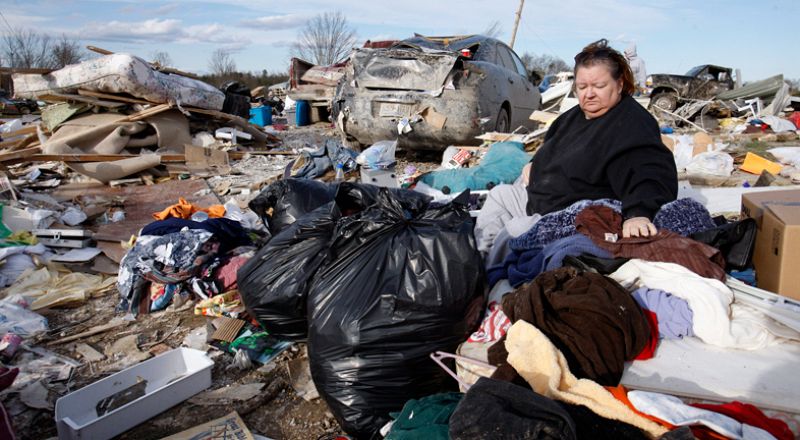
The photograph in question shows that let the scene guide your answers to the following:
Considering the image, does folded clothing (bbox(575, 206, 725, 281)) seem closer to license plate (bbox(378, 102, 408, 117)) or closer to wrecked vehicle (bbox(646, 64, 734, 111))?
license plate (bbox(378, 102, 408, 117))

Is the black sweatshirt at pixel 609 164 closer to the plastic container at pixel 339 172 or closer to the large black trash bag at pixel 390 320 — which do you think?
the large black trash bag at pixel 390 320

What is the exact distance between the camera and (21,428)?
2.00 m

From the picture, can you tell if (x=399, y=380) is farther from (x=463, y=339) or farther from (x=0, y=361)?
(x=0, y=361)

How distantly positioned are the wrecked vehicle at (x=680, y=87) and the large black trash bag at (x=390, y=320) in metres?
13.1

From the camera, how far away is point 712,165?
513 cm

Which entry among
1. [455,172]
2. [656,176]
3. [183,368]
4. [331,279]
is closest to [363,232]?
[331,279]

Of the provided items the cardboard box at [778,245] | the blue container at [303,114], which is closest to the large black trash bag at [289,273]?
the cardboard box at [778,245]

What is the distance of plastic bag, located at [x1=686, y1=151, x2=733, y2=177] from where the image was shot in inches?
200

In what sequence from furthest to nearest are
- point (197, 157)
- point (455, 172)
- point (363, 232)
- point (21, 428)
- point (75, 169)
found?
point (197, 157), point (75, 169), point (455, 172), point (363, 232), point (21, 428)

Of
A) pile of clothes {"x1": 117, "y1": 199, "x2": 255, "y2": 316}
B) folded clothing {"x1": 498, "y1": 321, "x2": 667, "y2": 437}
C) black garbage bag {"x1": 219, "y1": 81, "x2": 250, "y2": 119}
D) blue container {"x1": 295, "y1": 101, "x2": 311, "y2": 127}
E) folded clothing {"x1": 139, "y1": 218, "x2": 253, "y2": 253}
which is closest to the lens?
folded clothing {"x1": 498, "y1": 321, "x2": 667, "y2": 437}

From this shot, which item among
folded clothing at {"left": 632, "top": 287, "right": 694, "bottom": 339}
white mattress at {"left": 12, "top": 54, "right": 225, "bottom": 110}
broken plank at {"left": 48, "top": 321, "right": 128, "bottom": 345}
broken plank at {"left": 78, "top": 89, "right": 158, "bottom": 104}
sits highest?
white mattress at {"left": 12, "top": 54, "right": 225, "bottom": 110}

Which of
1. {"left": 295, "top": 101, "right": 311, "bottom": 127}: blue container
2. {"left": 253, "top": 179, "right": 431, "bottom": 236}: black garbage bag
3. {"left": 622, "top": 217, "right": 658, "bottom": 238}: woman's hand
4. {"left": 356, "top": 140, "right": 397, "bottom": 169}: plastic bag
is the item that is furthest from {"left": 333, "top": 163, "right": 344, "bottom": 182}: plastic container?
{"left": 295, "top": 101, "right": 311, "bottom": 127}: blue container

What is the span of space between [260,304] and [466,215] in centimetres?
104

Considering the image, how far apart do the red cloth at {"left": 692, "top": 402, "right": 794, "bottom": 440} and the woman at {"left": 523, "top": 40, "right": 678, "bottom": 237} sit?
2.73 ft
